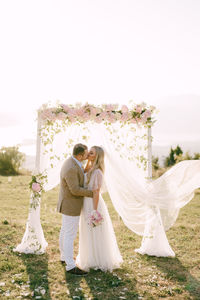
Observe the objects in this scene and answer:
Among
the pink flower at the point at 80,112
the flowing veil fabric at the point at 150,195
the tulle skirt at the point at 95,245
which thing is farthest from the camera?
the pink flower at the point at 80,112

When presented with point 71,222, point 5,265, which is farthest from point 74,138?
point 5,265

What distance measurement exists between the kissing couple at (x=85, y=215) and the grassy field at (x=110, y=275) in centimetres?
24

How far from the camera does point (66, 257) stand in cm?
563

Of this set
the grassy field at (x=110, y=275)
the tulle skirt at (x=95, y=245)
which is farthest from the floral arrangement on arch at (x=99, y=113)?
the grassy field at (x=110, y=275)

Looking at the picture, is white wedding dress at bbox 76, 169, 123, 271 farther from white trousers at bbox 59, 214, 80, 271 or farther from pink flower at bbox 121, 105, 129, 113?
pink flower at bbox 121, 105, 129, 113

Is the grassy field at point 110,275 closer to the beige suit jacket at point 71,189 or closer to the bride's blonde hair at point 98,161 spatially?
the beige suit jacket at point 71,189

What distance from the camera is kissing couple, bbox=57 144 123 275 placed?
5551 millimetres

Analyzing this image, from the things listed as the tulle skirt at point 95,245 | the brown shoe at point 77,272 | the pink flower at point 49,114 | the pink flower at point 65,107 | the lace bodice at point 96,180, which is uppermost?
the pink flower at point 65,107

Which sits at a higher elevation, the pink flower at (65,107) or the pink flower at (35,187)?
the pink flower at (65,107)

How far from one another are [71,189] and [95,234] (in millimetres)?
957

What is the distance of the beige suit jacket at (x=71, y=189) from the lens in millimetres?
5504

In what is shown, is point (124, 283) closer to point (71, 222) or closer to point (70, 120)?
point (71, 222)

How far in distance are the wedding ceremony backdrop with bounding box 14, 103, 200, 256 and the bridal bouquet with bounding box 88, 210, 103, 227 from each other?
3.17 ft

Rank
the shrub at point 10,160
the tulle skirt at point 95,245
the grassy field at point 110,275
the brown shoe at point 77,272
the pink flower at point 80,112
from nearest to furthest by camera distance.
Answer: the grassy field at point 110,275 → the brown shoe at point 77,272 → the tulle skirt at point 95,245 → the pink flower at point 80,112 → the shrub at point 10,160
